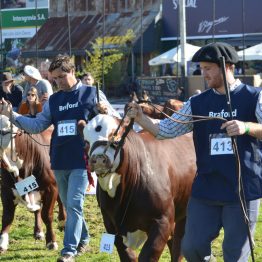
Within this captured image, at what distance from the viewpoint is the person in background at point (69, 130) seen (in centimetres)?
665

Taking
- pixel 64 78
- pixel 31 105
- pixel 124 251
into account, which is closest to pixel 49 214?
pixel 64 78

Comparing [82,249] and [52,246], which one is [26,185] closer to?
[52,246]

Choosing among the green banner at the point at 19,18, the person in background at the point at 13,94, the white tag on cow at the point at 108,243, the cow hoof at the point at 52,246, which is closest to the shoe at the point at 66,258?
the cow hoof at the point at 52,246

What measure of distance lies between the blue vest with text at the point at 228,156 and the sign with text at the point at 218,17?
71.6 feet

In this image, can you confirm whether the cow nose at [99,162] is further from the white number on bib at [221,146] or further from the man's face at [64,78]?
the man's face at [64,78]

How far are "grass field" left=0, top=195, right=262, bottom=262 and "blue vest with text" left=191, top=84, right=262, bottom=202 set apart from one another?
2.58 m

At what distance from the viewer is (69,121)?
669cm

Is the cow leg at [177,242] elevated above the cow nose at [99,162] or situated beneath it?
situated beneath

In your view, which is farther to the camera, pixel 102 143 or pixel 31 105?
pixel 31 105

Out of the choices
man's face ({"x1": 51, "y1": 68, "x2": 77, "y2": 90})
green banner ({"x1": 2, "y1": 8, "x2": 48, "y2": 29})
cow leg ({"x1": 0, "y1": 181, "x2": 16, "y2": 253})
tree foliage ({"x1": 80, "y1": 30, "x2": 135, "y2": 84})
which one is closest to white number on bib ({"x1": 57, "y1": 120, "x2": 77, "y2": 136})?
man's face ({"x1": 51, "y1": 68, "x2": 77, "y2": 90})

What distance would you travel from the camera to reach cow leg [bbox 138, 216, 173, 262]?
17.7 ft

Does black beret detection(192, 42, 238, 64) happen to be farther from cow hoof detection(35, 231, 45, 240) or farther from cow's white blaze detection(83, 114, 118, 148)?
cow hoof detection(35, 231, 45, 240)

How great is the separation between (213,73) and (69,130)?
2.45 meters

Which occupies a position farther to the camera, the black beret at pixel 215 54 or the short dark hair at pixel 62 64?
the short dark hair at pixel 62 64
